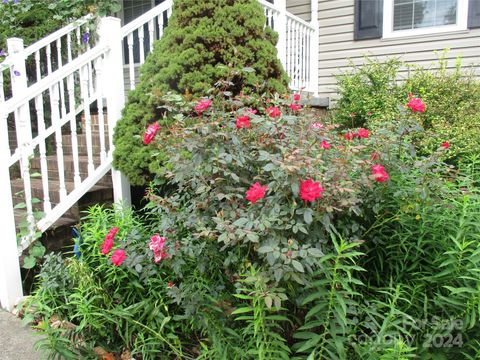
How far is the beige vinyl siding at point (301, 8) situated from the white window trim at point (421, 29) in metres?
1.22

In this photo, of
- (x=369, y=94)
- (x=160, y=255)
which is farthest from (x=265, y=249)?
(x=369, y=94)

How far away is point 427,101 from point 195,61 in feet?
8.68

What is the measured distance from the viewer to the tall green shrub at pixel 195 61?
3.06 metres

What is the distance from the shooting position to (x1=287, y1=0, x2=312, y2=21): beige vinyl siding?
6.23m

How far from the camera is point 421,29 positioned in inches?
213

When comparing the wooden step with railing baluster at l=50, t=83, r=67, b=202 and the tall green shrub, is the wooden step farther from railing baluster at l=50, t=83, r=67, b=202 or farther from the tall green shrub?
the tall green shrub

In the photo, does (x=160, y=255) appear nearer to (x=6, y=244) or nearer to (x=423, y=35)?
(x=6, y=244)

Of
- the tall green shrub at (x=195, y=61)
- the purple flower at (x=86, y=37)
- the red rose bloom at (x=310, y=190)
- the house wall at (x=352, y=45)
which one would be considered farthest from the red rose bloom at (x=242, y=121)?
the purple flower at (x=86, y=37)

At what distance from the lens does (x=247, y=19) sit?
317 cm

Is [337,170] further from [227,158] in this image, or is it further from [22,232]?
[22,232]

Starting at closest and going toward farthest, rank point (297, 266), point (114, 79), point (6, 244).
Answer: point (297, 266), point (6, 244), point (114, 79)

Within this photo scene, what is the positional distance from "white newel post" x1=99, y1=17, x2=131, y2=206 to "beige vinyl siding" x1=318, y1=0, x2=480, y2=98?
367 cm

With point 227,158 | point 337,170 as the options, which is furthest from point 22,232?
point 337,170

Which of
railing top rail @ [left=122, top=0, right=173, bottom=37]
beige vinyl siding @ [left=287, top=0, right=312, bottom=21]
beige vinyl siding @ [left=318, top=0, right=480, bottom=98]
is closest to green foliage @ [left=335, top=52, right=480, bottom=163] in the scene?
beige vinyl siding @ [left=318, top=0, right=480, bottom=98]
